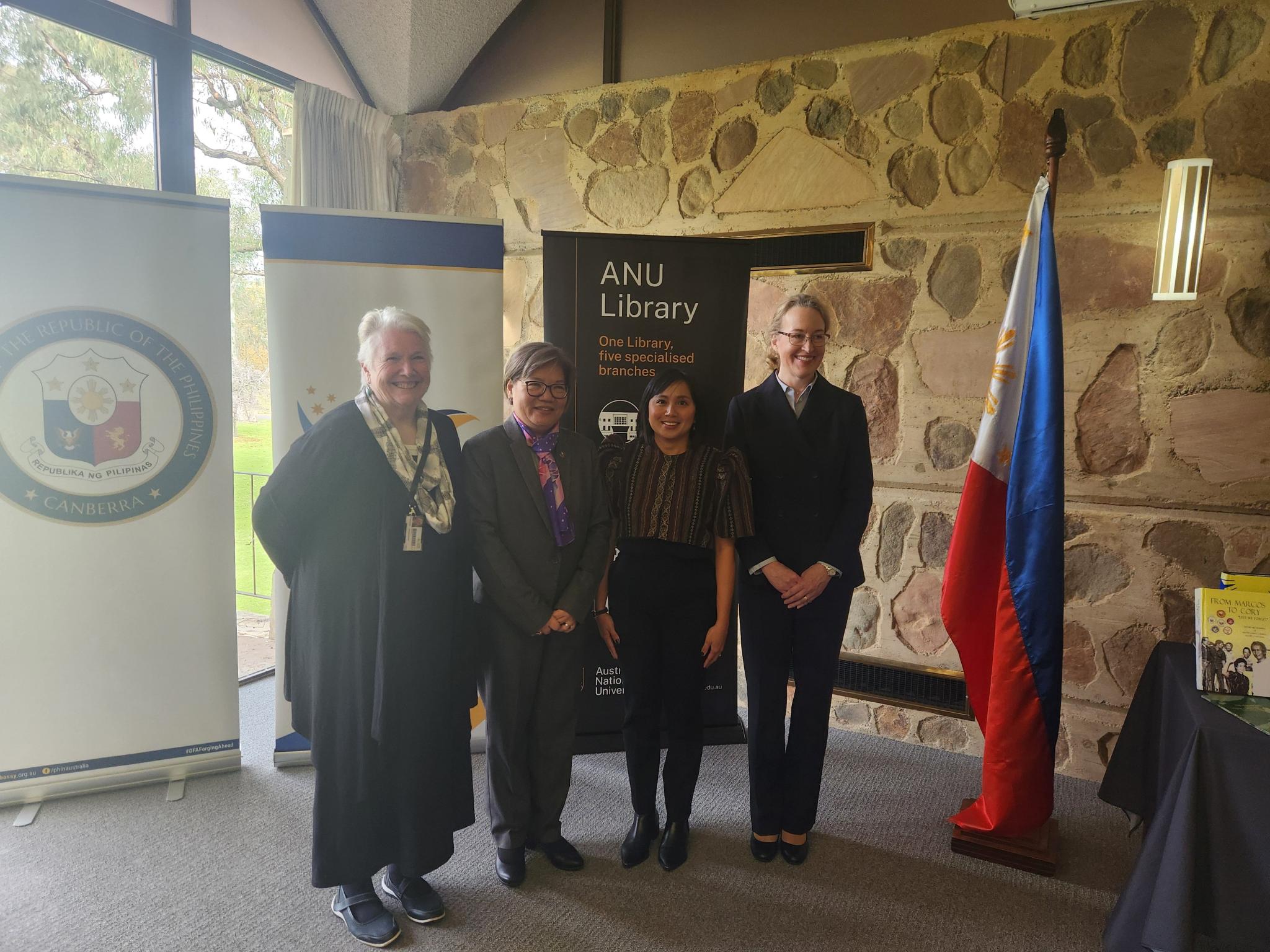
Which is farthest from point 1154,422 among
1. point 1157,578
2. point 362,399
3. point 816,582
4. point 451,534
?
point 362,399

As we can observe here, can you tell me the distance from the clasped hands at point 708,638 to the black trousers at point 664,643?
2cm

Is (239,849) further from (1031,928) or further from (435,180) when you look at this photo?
(435,180)

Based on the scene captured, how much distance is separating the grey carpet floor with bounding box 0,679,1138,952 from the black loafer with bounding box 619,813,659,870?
33mm

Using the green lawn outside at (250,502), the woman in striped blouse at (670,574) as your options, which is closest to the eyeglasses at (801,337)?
the woman in striped blouse at (670,574)

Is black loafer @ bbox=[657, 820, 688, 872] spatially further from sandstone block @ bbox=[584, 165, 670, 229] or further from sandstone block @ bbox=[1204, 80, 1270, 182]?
sandstone block @ bbox=[1204, 80, 1270, 182]

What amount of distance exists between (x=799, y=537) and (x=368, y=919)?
1494 mm

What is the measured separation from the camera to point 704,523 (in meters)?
2.16

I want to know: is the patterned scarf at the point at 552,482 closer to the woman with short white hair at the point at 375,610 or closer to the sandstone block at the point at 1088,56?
the woman with short white hair at the point at 375,610

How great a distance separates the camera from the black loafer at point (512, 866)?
85.1 inches

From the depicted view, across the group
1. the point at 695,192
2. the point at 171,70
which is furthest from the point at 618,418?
the point at 171,70

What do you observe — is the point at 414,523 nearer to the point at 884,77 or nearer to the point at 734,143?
the point at 734,143

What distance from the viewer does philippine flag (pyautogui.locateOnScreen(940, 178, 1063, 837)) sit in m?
2.20

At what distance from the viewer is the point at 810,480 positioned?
218 centimetres

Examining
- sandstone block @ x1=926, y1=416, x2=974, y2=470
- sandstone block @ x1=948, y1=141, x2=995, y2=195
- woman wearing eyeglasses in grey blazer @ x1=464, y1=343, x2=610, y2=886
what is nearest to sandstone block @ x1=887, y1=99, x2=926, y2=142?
sandstone block @ x1=948, y1=141, x2=995, y2=195
